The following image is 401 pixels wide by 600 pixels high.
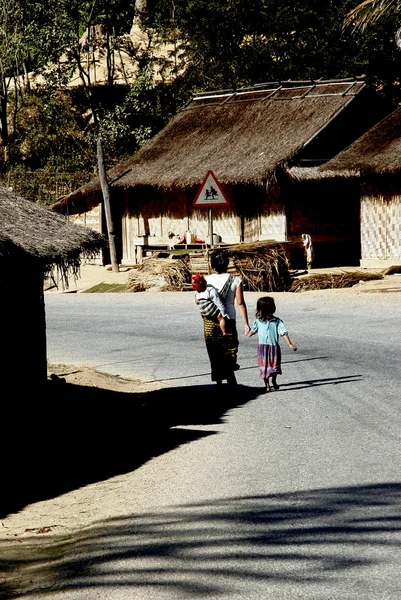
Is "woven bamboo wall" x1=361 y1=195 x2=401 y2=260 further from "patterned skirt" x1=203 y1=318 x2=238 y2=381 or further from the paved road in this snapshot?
"patterned skirt" x1=203 y1=318 x2=238 y2=381

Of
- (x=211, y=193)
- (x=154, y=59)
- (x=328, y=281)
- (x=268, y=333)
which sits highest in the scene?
(x=154, y=59)

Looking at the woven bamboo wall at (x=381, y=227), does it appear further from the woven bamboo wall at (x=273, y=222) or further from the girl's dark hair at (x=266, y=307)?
the girl's dark hair at (x=266, y=307)

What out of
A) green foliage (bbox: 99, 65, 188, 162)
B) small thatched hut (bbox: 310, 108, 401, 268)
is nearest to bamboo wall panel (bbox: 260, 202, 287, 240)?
small thatched hut (bbox: 310, 108, 401, 268)

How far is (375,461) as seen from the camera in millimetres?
8523

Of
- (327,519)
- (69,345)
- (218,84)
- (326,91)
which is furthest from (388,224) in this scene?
(327,519)

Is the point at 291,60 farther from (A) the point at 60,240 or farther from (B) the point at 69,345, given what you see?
(A) the point at 60,240

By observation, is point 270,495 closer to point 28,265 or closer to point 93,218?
point 28,265

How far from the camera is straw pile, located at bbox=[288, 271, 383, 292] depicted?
86.1 feet

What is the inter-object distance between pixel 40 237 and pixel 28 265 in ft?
2.40

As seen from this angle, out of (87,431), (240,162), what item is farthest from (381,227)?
(87,431)

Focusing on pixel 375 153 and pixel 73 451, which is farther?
pixel 375 153

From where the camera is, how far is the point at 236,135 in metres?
33.3

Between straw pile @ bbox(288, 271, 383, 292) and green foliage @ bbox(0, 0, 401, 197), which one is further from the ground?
green foliage @ bbox(0, 0, 401, 197)

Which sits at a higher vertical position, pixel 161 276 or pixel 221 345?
pixel 161 276
